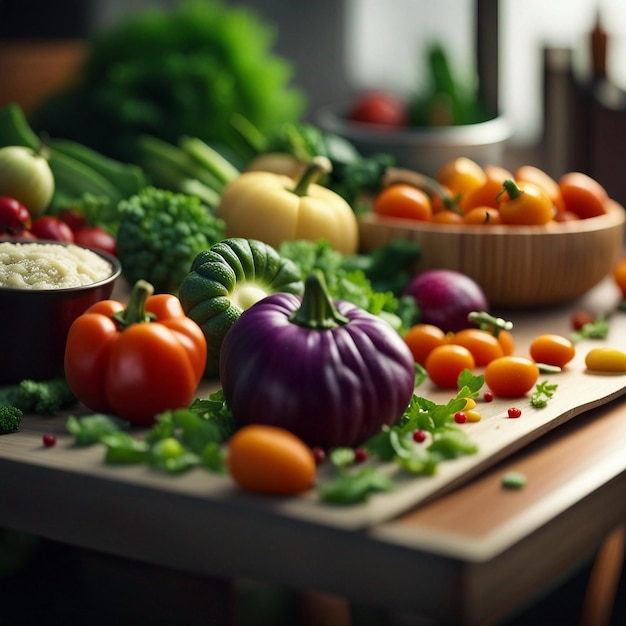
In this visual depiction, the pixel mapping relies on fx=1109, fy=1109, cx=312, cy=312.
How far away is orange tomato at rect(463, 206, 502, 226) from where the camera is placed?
1.78 m

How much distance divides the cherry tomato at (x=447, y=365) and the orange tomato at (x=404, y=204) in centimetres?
46

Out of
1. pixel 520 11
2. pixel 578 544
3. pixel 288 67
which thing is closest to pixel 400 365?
pixel 578 544

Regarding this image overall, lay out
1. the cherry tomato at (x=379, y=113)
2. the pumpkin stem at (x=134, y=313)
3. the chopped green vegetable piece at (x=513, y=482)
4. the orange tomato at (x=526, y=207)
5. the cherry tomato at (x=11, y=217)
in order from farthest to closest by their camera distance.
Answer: the cherry tomato at (x=379, y=113)
the orange tomato at (x=526, y=207)
the cherry tomato at (x=11, y=217)
the pumpkin stem at (x=134, y=313)
the chopped green vegetable piece at (x=513, y=482)

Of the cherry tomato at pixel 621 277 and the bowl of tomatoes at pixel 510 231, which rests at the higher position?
the bowl of tomatoes at pixel 510 231

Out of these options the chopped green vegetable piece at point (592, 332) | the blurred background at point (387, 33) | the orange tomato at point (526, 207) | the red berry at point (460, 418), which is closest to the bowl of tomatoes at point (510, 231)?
the orange tomato at point (526, 207)

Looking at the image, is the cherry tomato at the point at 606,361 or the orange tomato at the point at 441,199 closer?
the cherry tomato at the point at 606,361

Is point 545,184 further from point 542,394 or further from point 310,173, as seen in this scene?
point 542,394

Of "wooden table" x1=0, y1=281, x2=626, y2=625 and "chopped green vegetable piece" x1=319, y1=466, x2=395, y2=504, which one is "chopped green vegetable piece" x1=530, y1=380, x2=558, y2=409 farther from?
"chopped green vegetable piece" x1=319, y1=466, x2=395, y2=504

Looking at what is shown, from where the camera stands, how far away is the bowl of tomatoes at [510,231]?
69.8 inches

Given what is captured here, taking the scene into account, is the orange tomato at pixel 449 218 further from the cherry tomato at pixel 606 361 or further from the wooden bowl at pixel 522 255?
the cherry tomato at pixel 606 361

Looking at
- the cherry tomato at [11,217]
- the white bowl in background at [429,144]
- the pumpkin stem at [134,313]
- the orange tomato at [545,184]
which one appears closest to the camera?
the pumpkin stem at [134,313]

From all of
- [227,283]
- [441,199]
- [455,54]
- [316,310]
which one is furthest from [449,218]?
[455,54]

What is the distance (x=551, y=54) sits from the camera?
4.04 m

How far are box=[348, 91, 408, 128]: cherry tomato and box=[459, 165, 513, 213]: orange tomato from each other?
2.04 feet
